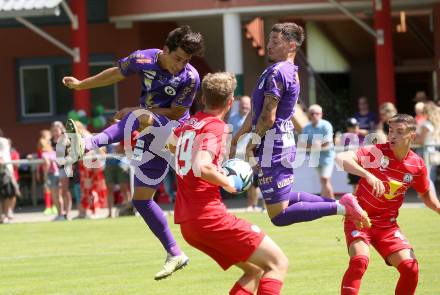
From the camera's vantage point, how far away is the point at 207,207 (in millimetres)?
8570

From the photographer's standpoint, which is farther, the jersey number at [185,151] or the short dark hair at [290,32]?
the short dark hair at [290,32]

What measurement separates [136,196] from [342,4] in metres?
15.0

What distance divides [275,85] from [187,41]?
1.13m

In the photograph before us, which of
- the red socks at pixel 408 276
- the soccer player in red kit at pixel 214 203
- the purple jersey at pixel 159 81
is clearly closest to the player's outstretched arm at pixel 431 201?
the red socks at pixel 408 276

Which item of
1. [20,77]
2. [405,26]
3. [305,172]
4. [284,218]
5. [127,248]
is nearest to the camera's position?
[284,218]

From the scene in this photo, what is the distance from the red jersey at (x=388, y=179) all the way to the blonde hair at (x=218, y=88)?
1699 millimetres

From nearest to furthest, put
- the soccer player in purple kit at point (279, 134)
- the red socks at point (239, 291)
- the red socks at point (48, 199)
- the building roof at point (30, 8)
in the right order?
the red socks at point (239, 291)
the soccer player in purple kit at point (279, 134)
the red socks at point (48, 199)
the building roof at point (30, 8)

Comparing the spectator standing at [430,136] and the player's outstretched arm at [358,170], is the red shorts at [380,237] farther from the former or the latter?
the spectator standing at [430,136]

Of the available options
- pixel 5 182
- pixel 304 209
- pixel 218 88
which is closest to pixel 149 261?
pixel 304 209

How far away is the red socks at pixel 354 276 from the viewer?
9.39 metres

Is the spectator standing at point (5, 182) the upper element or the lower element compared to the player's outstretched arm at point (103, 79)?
lower

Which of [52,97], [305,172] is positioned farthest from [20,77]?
[305,172]

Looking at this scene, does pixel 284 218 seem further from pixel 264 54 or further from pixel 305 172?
pixel 264 54

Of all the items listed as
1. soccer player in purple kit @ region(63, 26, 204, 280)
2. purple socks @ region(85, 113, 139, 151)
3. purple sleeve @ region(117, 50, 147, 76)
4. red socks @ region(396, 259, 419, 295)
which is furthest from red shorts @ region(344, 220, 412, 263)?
purple sleeve @ region(117, 50, 147, 76)
